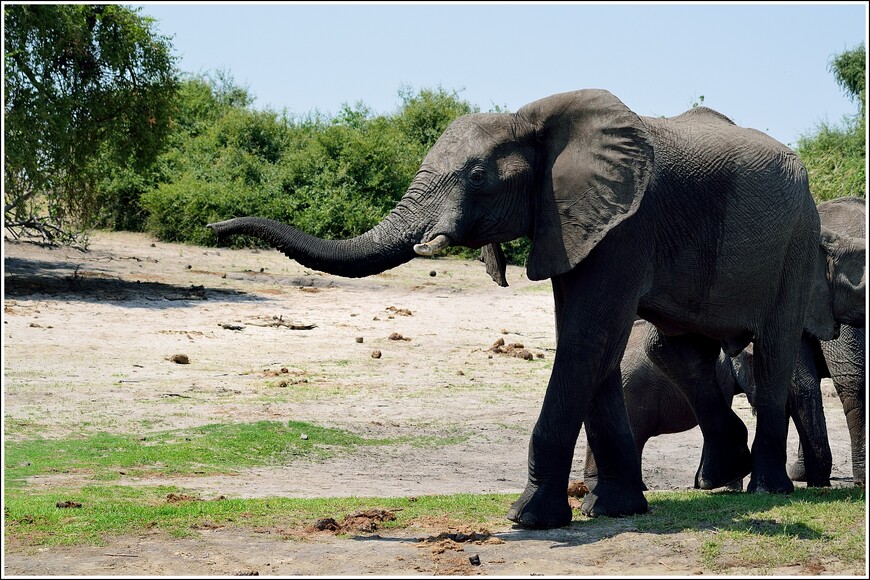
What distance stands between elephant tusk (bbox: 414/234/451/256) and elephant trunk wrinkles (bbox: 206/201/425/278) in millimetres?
121

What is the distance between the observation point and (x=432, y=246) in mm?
6949

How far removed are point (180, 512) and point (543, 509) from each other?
7.52 ft

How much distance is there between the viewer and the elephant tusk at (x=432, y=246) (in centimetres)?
691

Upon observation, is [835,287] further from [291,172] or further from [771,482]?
[291,172]

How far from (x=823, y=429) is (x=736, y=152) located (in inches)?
123

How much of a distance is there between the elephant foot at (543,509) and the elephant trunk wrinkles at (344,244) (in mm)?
1548

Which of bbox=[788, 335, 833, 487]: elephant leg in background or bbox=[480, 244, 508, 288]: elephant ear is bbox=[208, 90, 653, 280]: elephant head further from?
bbox=[788, 335, 833, 487]: elephant leg in background

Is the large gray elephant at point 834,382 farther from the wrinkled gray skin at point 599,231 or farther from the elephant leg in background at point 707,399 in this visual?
the wrinkled gray skin at point 599,231

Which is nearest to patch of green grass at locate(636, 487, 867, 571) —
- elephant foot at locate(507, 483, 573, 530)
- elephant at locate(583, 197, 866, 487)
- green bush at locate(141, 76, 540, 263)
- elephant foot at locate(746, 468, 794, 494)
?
elephant foot at locate(746, 468, 794, 494)

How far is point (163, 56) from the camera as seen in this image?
2195 centimetres

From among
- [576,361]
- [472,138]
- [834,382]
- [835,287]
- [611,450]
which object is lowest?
[611,450]

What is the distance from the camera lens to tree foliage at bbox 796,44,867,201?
23.8m

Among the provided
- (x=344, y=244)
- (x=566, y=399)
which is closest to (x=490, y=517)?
(x=566, y=399)

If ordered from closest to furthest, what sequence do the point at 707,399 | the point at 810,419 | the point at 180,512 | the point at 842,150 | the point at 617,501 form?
1. the point at 617,501
2. the point at 180,512
3. the point at 707,399
4. the point at 810,419
5. the point at 842,150
